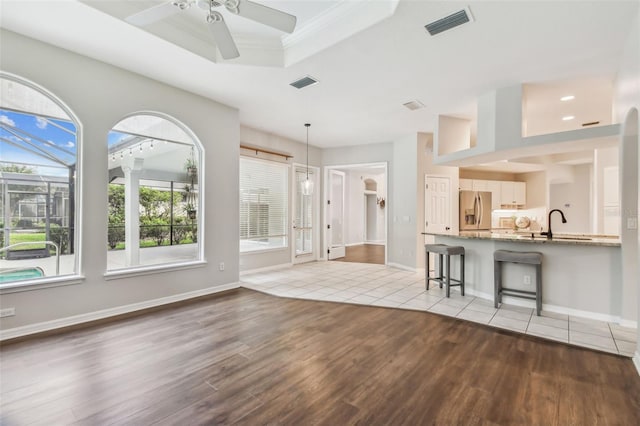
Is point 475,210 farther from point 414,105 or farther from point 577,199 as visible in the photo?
point 414,105

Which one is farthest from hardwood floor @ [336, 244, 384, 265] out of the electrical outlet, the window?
the electrical outlet

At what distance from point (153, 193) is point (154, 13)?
2598 mm

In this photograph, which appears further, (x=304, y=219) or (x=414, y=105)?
(x=304, y=219)

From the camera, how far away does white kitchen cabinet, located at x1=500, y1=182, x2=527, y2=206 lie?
8.27m

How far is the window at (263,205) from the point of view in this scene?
600cm

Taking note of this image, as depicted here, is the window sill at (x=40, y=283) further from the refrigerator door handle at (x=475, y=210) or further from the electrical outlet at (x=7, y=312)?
the refrigerator door handle at (x=475, y=210)

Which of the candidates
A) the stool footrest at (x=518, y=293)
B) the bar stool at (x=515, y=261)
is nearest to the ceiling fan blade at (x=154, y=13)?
the bar stool at (x=515, y=261)

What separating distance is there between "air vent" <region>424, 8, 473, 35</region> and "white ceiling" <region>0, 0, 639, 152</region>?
2.6 inches

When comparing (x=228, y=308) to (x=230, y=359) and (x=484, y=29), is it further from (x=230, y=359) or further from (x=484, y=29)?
(x=484, y=29)

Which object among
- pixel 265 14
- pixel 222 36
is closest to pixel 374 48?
pixel 265 14

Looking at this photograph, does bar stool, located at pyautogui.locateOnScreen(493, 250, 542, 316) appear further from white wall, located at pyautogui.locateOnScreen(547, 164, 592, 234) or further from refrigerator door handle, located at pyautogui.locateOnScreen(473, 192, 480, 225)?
white wall, located at pyautogui.locateOnScreen(547, 164, 592, 234)

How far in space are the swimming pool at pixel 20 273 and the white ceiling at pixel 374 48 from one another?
2426mm

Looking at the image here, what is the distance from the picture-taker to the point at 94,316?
11.1 feet

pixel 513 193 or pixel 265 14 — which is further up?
pixel 265 14
